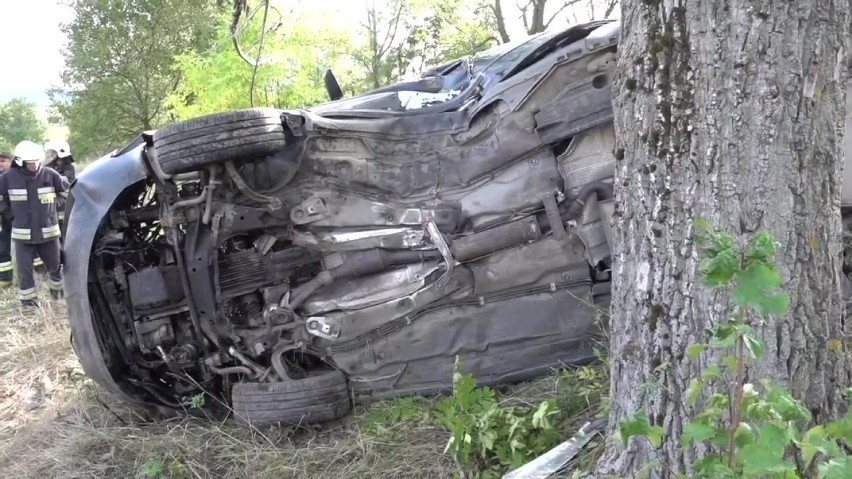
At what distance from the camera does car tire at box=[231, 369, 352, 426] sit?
368cm

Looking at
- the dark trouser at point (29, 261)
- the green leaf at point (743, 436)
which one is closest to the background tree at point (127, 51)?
the dark trouser at point (29, 261)

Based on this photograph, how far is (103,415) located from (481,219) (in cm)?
242

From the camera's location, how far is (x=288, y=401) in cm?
369

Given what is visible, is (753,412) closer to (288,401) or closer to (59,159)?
(288,401)

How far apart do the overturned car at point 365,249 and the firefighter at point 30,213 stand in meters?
3.49

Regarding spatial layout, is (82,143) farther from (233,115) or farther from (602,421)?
(602,421)

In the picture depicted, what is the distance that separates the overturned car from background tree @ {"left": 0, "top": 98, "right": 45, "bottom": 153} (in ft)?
112

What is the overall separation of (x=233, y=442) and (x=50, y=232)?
4160 mm

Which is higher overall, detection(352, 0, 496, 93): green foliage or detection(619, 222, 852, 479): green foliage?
detection(352, 0, 496, 93): green foliage

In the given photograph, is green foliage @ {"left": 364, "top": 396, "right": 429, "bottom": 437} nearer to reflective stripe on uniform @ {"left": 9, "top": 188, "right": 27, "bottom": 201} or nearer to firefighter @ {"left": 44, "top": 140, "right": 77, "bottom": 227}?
reflective stripe on uniform @ {"left": 9, "top": 188, "right": 27, "bottom": 201}

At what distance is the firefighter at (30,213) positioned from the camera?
6.70m

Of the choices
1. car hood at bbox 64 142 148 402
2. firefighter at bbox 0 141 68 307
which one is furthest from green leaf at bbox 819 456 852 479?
firefighter at bbox 0 141 68 307

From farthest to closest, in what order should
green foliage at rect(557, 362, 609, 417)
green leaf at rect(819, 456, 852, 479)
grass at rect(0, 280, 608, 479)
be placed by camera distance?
Result: grass at rect(0, 280, 608, 479) < green foliage at rect(557, 362, 609, 417) < green leaf at rect(819, 456, 852, 479)

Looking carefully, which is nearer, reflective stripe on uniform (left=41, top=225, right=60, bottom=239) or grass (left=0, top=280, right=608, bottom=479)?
grass (left=0, top=280, right=608, bottom=479)
